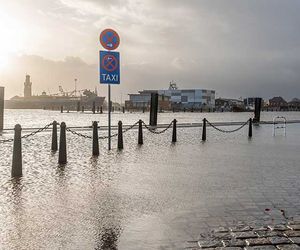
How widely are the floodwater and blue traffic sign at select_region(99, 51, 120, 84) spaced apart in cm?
317

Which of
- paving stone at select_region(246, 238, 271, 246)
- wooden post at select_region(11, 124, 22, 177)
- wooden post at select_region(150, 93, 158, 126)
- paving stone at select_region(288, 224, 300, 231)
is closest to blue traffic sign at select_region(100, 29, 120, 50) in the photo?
wooden post at select_region(11, 124, 22, 177)

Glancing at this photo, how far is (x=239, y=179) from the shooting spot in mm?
8578

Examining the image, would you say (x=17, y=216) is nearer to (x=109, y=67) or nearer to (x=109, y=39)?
(x=109, y=67)

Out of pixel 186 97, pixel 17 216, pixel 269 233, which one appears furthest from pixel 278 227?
pixel 186 97

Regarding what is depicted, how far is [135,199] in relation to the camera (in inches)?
259

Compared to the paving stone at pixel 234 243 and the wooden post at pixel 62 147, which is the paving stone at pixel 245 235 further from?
the wooden post at pixel 62 147

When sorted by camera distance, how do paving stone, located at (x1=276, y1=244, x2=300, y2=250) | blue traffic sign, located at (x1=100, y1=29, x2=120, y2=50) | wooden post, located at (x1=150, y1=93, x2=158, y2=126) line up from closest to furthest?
1. paving stone, located at (x1=276, y1=244, x2=300, y2=250)
2. blue traffic sign, located at (x1=100, y1=29, x2=120, y2=50)
3. wooden post, located at (x1=150, y1=93, x2=158, y2=126)

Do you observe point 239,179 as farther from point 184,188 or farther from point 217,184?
point 184,188

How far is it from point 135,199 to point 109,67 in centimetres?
758

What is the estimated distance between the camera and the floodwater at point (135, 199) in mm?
4609

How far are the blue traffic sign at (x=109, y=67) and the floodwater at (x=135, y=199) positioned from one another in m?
3.17

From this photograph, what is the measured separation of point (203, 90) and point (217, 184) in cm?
18025

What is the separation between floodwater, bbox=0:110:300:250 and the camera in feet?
15.1

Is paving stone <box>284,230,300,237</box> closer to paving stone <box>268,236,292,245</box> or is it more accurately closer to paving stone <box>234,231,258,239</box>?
paving stone <box>268,236,292,245</box>
